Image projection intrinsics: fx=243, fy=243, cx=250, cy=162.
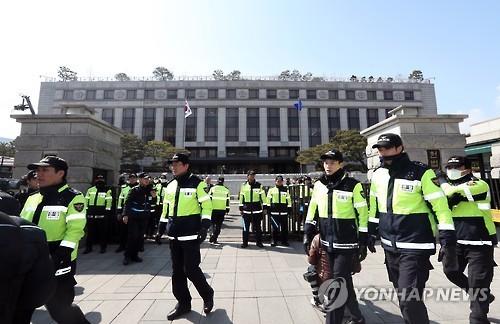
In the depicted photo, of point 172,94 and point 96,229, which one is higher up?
point 172,94

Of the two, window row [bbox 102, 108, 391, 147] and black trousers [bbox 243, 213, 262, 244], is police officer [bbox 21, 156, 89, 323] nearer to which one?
black trousers [bbox 243, 213, 262, 244]

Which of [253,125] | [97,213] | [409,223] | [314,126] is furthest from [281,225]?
[314,126]

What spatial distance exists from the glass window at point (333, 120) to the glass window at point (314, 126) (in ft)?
7.22

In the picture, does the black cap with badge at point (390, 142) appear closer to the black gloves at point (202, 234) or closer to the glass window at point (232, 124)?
the black gloves at point (202, 234)

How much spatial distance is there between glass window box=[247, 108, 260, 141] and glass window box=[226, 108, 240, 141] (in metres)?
2.26

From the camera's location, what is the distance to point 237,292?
439 centimetres

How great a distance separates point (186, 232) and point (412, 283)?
9.52 feet

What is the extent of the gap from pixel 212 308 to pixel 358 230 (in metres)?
2.50

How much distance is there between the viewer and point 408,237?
2701 mm

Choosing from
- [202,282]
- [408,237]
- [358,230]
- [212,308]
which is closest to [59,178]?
[202,282]

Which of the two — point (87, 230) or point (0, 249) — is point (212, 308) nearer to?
point (0, 249)

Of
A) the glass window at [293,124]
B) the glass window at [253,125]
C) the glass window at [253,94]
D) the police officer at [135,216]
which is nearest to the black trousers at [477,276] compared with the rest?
the police officer at [135,216]

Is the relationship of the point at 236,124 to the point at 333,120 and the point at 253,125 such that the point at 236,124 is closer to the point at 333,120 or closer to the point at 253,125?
the point at 253,125

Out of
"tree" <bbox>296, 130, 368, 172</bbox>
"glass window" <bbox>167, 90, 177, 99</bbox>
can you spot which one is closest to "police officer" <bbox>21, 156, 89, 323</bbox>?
"tree" <bbox>296, 130, 368, 172</bbox>
